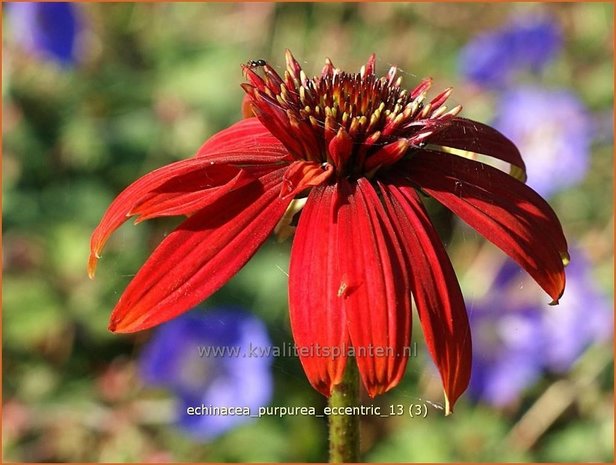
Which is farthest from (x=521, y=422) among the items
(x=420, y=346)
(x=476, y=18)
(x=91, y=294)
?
(x=476, y=18)

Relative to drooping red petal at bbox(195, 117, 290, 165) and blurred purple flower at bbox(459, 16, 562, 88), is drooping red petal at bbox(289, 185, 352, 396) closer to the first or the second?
drooping red petal at bbox(195, 117, 290, 165)

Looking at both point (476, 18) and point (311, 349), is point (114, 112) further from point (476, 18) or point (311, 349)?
point (311, 349)

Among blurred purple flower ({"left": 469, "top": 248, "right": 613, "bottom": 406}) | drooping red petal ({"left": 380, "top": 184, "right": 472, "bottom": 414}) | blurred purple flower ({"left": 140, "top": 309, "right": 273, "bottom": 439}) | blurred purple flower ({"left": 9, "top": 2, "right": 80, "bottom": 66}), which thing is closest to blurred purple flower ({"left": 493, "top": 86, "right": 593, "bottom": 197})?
blurred purple flower ({"left": 469, "top": 248, "right": 613, "bottom": 406})

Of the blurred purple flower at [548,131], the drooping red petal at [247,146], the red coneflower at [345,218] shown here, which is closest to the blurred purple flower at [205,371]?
the drooping red petal at [247,146]

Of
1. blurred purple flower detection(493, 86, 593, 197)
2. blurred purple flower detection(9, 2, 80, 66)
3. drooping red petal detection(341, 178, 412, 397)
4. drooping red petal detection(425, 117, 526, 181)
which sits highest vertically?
blurred purple flower detection(9, 2, 80, 66)

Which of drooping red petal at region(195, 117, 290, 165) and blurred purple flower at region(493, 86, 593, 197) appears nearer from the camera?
drooping red petal at region(195, 117, 290, 165)

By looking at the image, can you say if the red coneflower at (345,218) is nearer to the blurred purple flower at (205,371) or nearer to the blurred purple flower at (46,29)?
the blurred purple flower at (205,371)

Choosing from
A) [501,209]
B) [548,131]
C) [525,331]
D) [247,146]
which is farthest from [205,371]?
[548,131]
